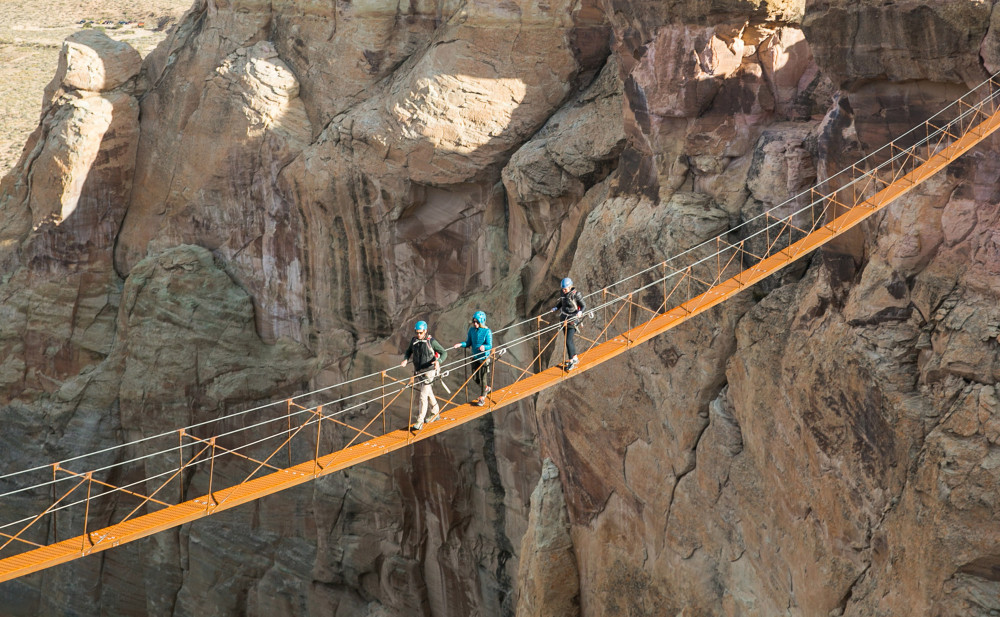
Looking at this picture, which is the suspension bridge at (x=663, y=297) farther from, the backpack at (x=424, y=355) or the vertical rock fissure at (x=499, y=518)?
the vertical rock fissure at (x=499, y=518)

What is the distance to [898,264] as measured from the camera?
49.4ft

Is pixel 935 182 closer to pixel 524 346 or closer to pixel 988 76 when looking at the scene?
pixel 988 76

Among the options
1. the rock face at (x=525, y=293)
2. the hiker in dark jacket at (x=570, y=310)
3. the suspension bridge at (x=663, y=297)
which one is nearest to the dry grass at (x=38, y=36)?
the rock face at (x=525, y=293)

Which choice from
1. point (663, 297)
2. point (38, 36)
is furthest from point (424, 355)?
point (38, 36)

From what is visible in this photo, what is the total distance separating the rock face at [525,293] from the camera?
14930 mm

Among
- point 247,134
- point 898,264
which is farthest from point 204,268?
point 898,264

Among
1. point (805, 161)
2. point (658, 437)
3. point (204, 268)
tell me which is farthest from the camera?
point (204, 268)

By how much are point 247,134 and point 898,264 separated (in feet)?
58.9

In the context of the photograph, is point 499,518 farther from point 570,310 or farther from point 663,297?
point 570,310

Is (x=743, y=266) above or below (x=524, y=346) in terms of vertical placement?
below

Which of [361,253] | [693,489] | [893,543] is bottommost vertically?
[893,543]

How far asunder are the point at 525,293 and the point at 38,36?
46030 mm

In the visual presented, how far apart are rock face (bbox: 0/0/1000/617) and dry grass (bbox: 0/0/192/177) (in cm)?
1980

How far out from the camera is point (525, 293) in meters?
24.5
